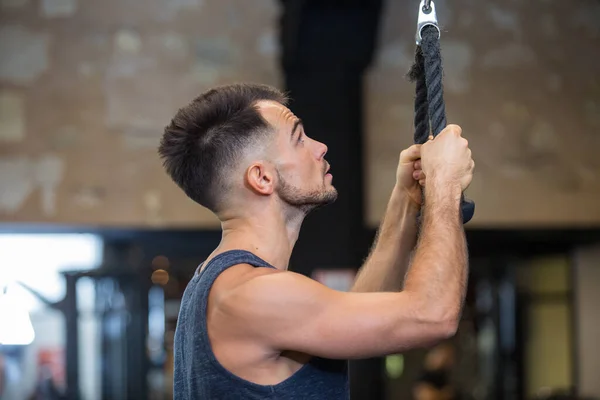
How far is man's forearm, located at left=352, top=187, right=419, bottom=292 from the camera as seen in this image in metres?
1.79

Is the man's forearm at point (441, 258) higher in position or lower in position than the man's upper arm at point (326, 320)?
higher

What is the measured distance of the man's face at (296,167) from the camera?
160 cm

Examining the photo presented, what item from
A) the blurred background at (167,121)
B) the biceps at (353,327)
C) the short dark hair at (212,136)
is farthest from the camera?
the blurred background at (167,121)

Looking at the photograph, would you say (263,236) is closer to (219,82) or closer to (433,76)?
(433,76)

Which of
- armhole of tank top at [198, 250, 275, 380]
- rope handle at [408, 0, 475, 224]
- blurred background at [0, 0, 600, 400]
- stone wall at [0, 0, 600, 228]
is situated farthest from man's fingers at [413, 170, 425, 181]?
stone wall at [0, 0, 600, 228]

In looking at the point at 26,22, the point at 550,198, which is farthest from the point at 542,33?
the point at 26,22

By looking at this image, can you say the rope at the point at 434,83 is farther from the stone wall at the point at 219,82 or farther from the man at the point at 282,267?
the stone wall at the point at 219,82

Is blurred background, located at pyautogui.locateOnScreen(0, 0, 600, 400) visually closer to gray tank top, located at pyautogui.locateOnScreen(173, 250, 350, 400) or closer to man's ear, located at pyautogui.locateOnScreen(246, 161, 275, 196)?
man's ear, located at pyautogui.locateOnScreen(246, 161, 275, 196)

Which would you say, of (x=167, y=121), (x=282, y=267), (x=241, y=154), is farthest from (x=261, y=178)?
(x=167, y=121)

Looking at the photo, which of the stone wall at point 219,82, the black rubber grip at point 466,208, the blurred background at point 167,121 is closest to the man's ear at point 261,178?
the black rubber grip at point 466,208

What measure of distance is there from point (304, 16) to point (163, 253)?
1.70 meters

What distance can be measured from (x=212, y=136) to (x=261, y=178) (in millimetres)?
122

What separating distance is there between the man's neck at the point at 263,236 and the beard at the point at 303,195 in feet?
0.13

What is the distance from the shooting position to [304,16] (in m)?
4.19
